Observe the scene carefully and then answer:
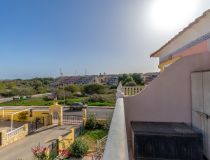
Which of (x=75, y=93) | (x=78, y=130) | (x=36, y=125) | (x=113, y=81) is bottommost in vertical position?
(x=78, y=130)

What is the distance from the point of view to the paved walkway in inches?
486

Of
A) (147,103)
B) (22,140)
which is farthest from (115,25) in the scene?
(22,140)

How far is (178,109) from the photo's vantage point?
532 centimetres

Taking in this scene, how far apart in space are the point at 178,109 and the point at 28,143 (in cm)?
1204

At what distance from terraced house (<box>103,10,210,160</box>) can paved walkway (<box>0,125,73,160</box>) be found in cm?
865

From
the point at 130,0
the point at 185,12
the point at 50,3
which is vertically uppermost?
the point at 50,3

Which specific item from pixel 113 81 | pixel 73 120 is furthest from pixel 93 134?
pixel 113 81

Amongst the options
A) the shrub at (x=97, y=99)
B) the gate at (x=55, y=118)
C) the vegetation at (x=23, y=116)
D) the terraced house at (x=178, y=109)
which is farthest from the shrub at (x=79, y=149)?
the shrub at (x=97, y=99)

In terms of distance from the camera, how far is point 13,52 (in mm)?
29516

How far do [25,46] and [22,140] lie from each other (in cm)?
1676

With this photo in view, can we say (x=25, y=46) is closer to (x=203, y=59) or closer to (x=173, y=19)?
(x=173, y=19)

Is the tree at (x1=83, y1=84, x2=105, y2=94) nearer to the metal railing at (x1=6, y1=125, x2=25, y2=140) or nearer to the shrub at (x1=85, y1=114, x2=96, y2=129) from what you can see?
the shrub at (x1=85, y1=114, x2=96, y2=129)

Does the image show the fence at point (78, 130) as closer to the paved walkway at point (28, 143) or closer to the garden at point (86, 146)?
the garden at point (86, 146)

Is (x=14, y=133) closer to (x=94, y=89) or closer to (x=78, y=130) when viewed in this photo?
(x=78, y=130)
